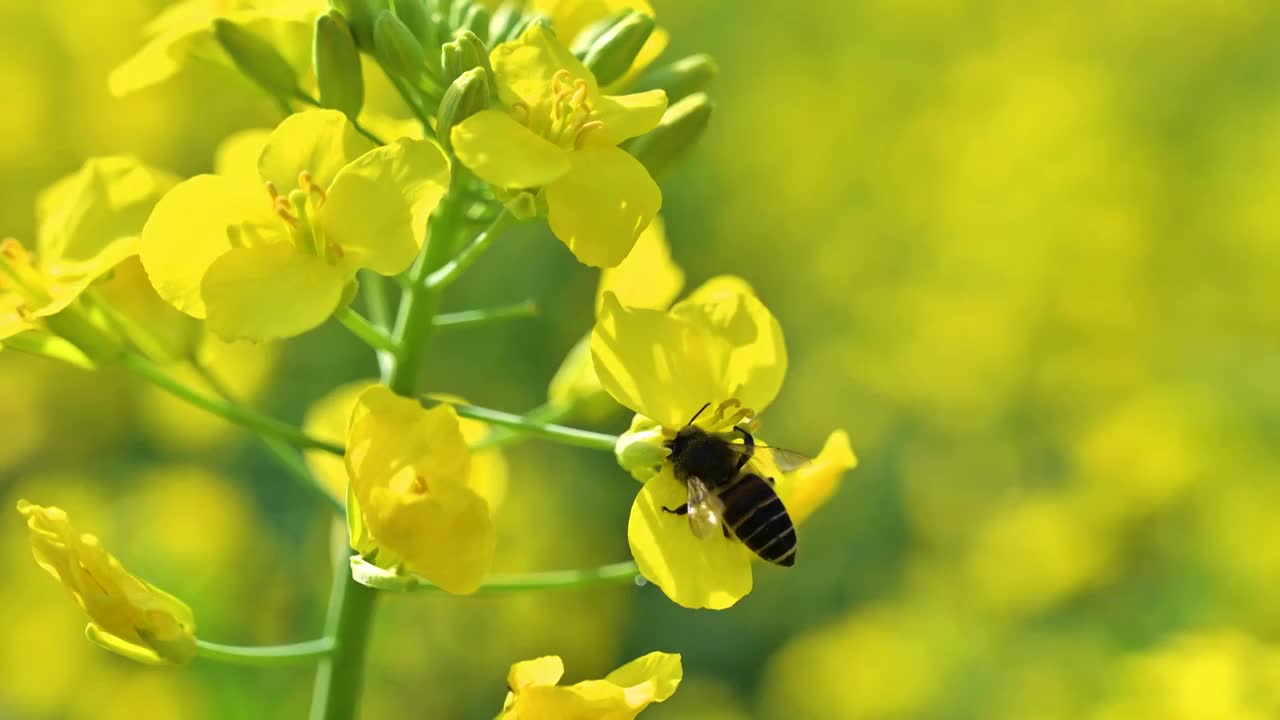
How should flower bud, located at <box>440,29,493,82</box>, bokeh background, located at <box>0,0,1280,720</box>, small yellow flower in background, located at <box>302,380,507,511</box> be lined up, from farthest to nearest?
bokeh background, located at <box>0,0,1280,720</box> → small yellow flower in background, located at <box>302,380,507,511</box> → flower bud, located at <box>440,29,493,82</box>

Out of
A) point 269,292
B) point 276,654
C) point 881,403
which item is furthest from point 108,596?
point 881,403

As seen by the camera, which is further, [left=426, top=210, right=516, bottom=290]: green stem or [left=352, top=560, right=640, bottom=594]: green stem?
[left=426, top=210, right=516, bottom=290]: green stem

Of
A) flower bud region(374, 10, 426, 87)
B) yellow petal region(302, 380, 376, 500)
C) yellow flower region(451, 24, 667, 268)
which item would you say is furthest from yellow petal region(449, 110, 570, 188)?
yellow petal region(302, 380, 376, 500)

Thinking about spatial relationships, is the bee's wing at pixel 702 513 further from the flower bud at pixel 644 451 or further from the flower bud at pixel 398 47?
the flower bud at pixel 398 47

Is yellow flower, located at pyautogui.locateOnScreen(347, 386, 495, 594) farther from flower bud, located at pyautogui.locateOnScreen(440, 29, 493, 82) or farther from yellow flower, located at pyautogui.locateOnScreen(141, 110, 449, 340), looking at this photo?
flower bud, located at pyautogui.locateOnScreen(440, 29, 493, 82)

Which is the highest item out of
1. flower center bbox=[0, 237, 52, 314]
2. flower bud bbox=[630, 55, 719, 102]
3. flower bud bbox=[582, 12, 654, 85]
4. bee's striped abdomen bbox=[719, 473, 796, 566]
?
flower bud bbox=[582, 12, 654, 85]

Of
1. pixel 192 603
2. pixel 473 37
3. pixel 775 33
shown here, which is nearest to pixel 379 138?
pixel 473 37
